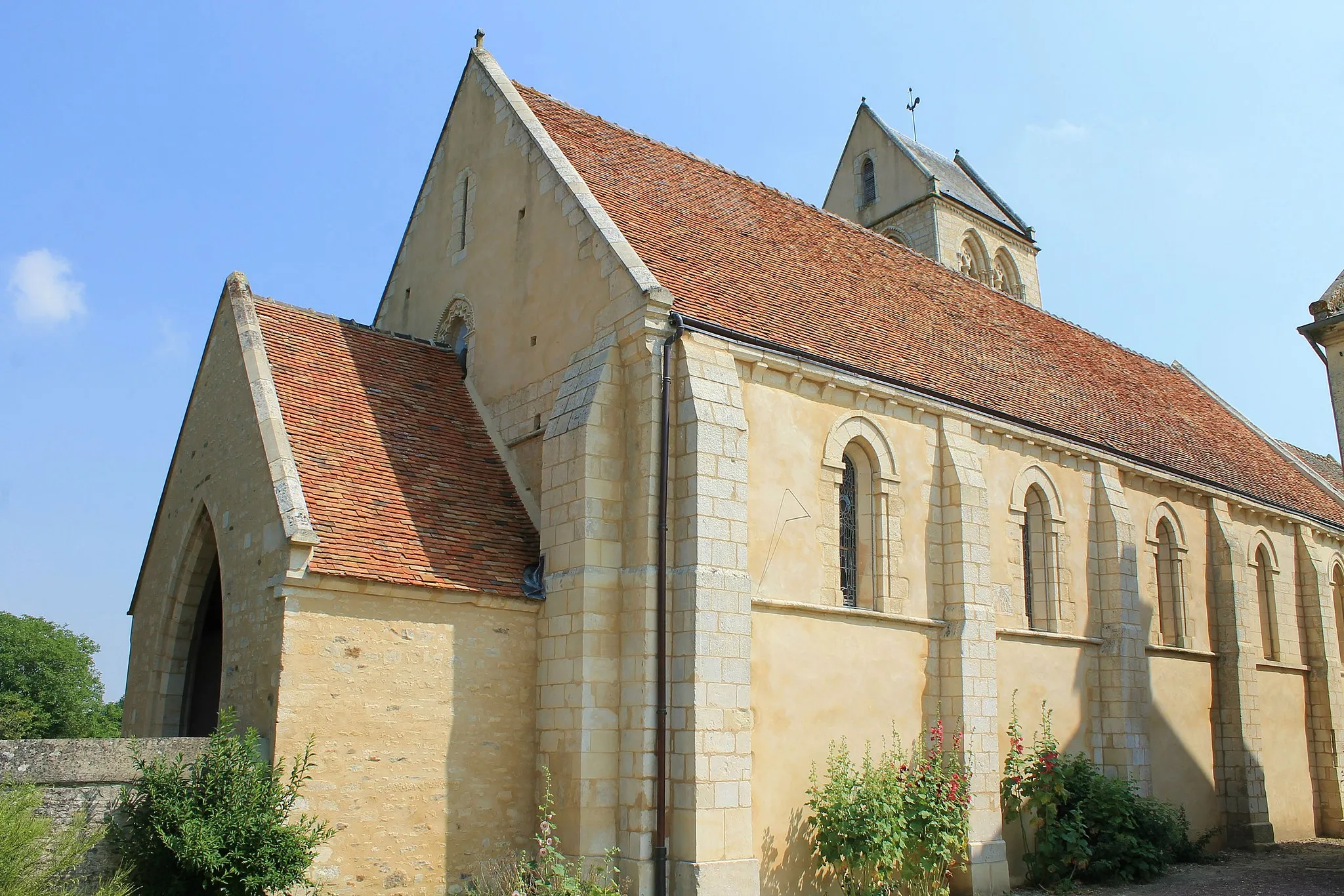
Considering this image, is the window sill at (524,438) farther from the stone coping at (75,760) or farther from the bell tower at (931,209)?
the bell tower at (931,209)

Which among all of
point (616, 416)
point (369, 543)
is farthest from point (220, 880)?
point (616, 416)

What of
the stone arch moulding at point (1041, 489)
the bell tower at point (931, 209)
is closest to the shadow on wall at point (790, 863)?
the stone arch moulding at point (1041, 489)

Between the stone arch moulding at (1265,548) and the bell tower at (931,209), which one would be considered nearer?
the stone arch moulding at (1265,548)

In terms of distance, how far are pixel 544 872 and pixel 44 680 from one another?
162ft

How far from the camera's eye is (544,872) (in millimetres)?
9500

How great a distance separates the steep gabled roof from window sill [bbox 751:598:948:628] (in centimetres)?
1940

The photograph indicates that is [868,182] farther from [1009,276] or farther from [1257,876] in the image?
[1257,876]

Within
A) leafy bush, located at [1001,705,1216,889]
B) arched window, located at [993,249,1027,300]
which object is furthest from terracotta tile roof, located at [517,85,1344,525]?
arched window, located at [993,249,1027,300]

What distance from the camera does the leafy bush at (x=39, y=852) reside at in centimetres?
765

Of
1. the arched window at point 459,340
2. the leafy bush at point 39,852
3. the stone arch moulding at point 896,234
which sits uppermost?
the stone arch moulding at point 896,234

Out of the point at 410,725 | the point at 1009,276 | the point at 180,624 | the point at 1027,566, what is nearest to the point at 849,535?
the point at 1027,566

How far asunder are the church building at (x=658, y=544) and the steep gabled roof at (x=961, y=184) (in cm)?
1218

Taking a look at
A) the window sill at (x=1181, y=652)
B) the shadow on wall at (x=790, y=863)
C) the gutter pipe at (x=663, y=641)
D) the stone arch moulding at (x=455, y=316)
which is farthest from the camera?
the window sill at (x=1181, y=652)

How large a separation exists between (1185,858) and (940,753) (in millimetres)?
5769
